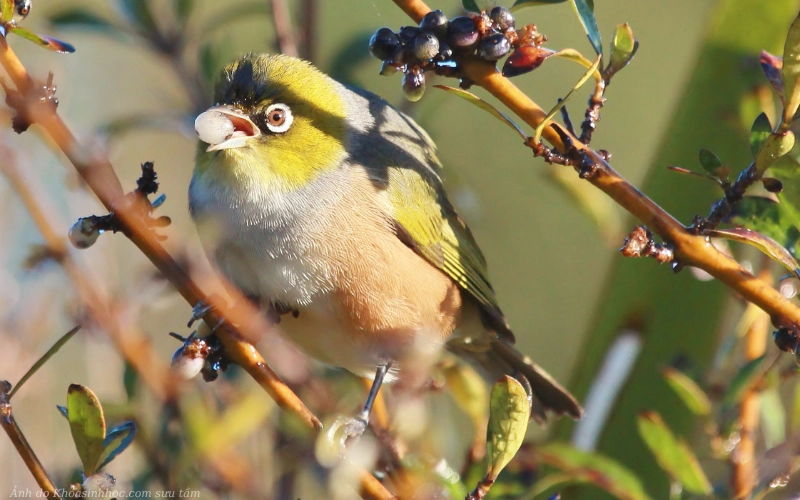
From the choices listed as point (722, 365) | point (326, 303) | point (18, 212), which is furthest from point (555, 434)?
point (18, 212)

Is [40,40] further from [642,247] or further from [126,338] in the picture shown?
[642,247]

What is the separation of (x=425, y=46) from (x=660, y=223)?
652 millimetres

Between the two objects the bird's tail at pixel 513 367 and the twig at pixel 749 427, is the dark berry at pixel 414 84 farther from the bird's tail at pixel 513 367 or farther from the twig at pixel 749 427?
the bird's tail at pixel 513 367

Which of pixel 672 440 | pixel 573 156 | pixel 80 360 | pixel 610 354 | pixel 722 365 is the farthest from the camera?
pixel 80 360

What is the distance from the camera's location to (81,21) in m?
3.76

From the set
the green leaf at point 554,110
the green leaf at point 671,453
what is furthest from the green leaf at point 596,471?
A: the green leaf at point 554,110

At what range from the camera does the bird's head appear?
10.3 feet

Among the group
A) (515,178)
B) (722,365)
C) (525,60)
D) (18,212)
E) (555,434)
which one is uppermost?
(525,60)

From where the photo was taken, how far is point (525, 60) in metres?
2.01

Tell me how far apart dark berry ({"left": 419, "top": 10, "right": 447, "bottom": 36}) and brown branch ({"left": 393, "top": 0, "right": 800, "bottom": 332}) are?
0.14m

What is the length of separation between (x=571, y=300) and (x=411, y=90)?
17.5 feet

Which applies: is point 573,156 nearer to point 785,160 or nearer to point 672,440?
point 785,160

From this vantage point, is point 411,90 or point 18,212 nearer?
point 411,90

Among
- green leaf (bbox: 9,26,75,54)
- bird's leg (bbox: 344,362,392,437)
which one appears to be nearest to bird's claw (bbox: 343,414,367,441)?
bird's leg (bbox: 344,362,392,437)
